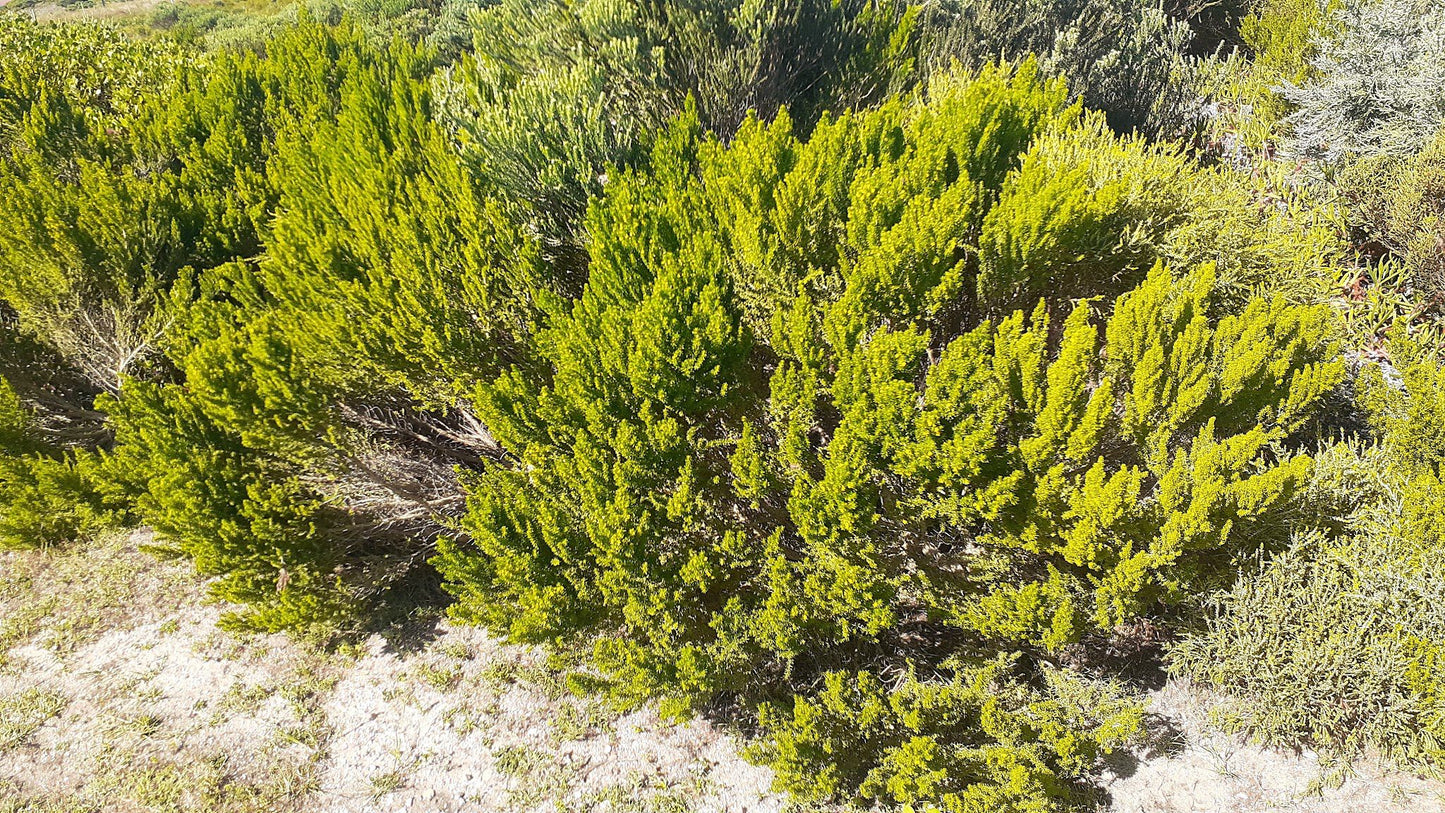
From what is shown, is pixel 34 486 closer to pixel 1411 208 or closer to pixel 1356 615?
pixel 1356 615

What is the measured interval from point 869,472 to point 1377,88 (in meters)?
12.1

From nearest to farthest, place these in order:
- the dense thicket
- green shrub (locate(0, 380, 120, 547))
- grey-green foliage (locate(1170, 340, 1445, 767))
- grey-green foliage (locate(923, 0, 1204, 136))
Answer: grey-green foliage (locate(1170, 340, 1445, 767))
the dense thicket
green shrub (locate(0, 380, 120, 547))
grey-green foliage (locate(923, 0, 1204, 136))

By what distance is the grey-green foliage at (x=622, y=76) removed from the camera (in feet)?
28.6

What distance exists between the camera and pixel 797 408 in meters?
6.32

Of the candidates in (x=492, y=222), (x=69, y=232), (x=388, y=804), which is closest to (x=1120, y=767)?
(x=388, y=804)

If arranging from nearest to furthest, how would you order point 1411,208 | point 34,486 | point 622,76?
point 34,486, point 1411,208, point 622,76

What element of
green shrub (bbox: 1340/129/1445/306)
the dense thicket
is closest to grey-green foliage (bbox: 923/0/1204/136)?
the dense thicket

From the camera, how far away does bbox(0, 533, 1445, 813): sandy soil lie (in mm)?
6828

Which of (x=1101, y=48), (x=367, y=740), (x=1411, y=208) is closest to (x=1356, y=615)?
(x=1411, y=208)

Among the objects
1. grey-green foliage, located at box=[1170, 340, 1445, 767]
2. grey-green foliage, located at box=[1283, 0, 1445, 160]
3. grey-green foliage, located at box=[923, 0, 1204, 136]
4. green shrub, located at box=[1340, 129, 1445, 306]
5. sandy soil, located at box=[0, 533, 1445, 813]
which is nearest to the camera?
grey-green foliage, located at box=[1170, 340, 1445, 767]

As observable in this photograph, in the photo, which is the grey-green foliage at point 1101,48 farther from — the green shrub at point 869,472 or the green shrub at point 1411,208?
the green shrub at point 869,472

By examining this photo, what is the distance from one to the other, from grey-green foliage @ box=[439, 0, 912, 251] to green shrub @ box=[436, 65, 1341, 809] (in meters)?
2.08

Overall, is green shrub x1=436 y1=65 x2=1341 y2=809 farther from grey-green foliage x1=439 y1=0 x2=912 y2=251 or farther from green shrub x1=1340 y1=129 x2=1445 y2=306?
green shrub x1=1340 y1=129 x2=1445 y2=306

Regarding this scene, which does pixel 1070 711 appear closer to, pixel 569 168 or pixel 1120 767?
pixel 1120 767
